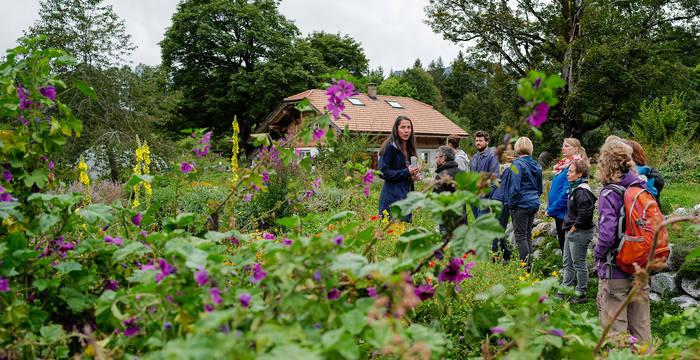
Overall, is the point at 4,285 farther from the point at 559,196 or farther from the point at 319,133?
the point at 559,196

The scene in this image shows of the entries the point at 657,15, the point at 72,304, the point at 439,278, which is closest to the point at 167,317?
the point at 72,304

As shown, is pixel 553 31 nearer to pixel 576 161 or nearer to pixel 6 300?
pixel 576 161

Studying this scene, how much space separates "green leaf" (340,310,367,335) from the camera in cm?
85

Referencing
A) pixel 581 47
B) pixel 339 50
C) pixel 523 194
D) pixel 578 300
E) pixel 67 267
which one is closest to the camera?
pixel 67 267

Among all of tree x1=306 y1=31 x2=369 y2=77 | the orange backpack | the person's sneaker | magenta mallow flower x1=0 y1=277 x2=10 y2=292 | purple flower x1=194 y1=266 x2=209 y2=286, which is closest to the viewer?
purple flower x1=194 y1=266 x2=209 y2=286

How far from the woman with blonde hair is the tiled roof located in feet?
58.4

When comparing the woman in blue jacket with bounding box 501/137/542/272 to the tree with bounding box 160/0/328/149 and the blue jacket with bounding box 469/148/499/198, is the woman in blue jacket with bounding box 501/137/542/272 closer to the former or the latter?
the blue jacket with bounding box 469/148/499/198

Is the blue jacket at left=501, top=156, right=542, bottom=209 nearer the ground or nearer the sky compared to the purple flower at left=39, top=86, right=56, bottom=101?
nearer the ground

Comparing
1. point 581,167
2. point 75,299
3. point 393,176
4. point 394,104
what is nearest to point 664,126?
point 581,167

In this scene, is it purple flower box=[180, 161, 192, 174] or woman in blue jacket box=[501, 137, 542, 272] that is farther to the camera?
woman in blue jacket box=[501, 137, 542, 272]

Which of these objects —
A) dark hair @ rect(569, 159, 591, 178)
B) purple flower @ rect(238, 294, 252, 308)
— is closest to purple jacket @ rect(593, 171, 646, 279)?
dark hair @ rect(569, 159, 591, 178)

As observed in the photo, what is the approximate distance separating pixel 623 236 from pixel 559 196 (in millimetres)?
2178

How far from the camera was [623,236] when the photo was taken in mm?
2967

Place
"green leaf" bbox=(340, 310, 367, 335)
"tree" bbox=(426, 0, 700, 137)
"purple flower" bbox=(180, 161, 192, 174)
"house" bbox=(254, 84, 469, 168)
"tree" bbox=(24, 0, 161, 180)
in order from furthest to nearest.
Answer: "house" bbox=(254, 84, 469, 168), "tree" bbox=(426, 0, 700, 137), "tree" bbox=(24, 0, 161, 180), "purple flower" bbox=(180, 161, 192, 174), "green leaf" bbox=(340, 310, 367, 335)
